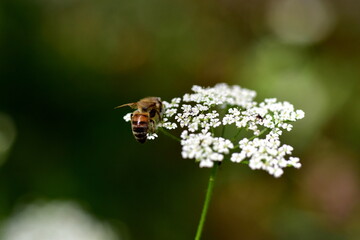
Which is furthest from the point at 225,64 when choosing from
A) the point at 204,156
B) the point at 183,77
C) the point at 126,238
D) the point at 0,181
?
the point at 204,156

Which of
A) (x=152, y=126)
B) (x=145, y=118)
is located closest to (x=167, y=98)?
(x=152, y=126)

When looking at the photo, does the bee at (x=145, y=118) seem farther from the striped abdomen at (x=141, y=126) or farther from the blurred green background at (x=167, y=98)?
the blurred green background at (x=167, y=98)

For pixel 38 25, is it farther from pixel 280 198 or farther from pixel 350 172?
pixel 350 172

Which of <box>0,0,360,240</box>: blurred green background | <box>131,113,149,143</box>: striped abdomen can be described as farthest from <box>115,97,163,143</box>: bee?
<box>0,0,360,240</box>: blurred green background

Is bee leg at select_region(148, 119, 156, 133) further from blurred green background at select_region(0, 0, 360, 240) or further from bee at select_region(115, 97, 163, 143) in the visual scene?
blurred green background at select_region(0, 0, 360, 240)

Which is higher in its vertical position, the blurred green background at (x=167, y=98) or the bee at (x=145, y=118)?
the blurred green background at (x=167, y=98)

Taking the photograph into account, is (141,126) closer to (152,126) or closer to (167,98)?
(152,126)

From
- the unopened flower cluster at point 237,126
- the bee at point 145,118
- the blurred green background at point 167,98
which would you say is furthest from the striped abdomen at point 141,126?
the blurred green background at point 167,98
